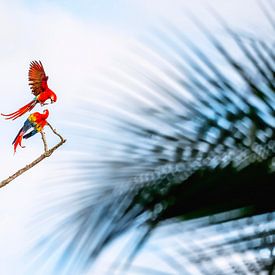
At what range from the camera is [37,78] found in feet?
29.1

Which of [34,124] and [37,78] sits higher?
[37,78]

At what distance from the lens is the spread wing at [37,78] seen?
8.27 m

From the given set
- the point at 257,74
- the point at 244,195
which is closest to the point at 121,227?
the point at 244,195

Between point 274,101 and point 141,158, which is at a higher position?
point 274,101

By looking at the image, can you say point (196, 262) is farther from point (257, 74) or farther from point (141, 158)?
point (257, 74)

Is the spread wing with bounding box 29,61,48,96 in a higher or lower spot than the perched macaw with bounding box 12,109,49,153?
higher

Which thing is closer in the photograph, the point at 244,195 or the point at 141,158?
the point at 244,195

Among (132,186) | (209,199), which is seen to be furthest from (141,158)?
(209,199)

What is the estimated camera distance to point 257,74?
1.13m

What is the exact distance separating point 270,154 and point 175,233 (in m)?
0.17

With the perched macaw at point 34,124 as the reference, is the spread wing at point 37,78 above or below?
above

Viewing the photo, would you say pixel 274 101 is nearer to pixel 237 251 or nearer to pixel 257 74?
pixel 257 74

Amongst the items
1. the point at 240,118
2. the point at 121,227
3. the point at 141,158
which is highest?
the point at 240,118

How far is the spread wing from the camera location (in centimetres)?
827
